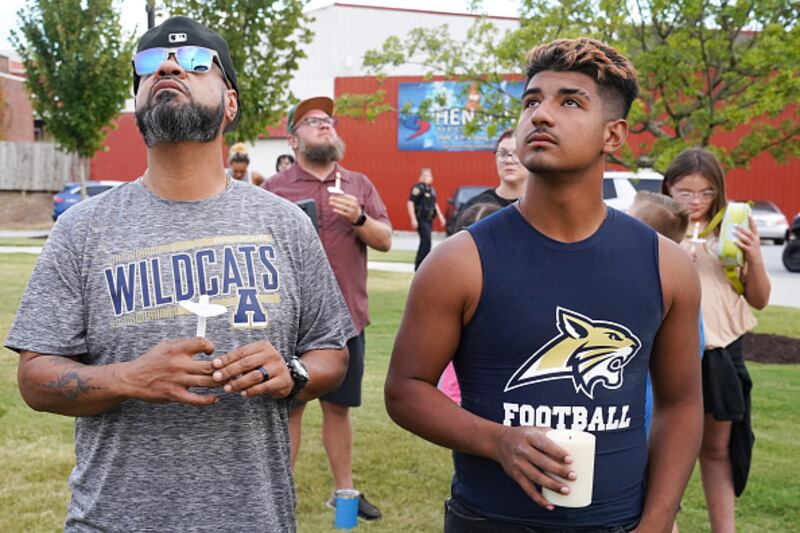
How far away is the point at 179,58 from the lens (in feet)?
8.64

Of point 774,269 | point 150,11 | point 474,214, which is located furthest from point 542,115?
point 774,269

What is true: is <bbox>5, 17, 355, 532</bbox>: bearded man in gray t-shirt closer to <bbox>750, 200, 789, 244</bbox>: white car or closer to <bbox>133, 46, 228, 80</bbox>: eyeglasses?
<bbox>133, 46, 228, 80</bbox>: eyeglasses

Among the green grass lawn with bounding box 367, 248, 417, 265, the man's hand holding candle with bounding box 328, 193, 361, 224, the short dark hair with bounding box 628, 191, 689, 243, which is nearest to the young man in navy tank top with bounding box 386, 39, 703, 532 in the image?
the short dark hair with bounding box 628, 191, 689, 243

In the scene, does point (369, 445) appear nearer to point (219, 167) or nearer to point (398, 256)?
point (219, 167)

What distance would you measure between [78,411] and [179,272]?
439mm

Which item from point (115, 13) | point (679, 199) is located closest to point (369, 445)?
point (679, 199)

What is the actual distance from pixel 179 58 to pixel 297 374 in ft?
3.19

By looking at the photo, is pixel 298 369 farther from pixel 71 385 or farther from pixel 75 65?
pixel 75 65

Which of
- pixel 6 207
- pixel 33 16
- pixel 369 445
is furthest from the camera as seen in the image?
pixel 6 207

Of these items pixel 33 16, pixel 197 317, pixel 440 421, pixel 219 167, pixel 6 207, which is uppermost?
pixel 33 16

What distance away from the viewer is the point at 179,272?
2.45m

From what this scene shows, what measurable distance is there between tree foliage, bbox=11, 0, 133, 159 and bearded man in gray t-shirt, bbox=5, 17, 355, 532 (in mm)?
23891

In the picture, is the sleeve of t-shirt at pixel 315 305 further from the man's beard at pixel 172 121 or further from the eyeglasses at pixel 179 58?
the eyeglasses at pixel 179 58

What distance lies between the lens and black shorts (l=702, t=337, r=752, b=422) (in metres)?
4.38
